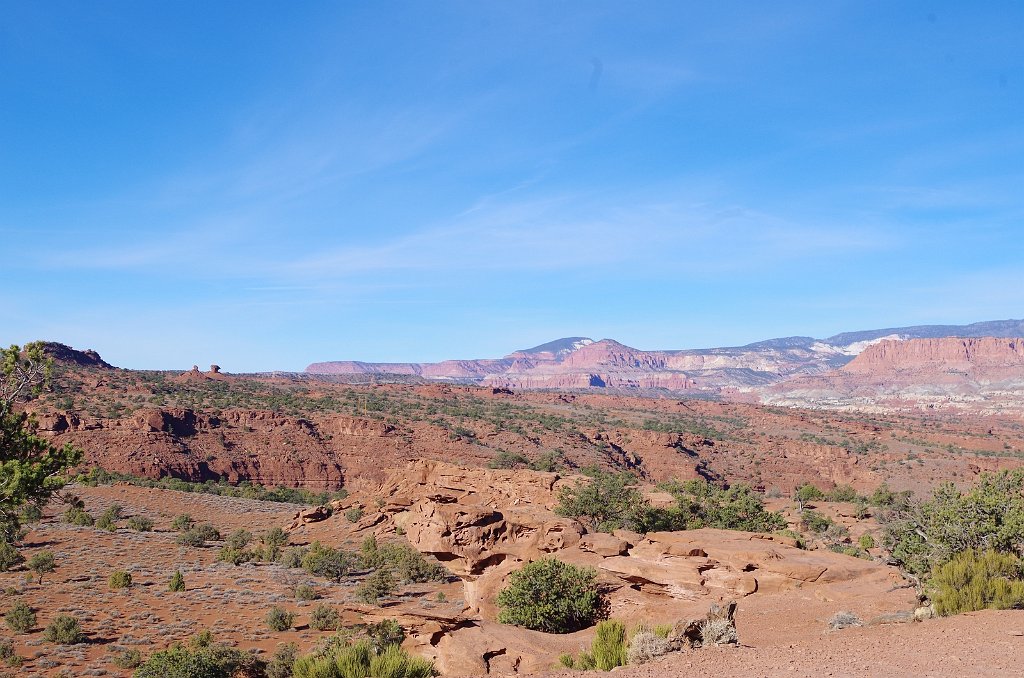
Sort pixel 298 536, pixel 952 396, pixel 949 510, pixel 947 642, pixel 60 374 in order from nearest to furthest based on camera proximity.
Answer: pixel 947 642
pixel 949 510
pixel 298 536
pixel 60 374
pixel 952 396

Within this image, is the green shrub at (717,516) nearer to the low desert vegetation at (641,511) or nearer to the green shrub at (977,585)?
the low desert vegetation at (641,511)

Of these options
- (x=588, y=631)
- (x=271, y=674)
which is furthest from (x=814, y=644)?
(x=271, y=674)

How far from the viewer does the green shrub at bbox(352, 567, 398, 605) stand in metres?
24.0

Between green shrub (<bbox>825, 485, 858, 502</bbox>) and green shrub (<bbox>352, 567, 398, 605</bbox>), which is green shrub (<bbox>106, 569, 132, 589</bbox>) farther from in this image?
green shrub (<bbox>825, 485, 858, 502</bbox>)

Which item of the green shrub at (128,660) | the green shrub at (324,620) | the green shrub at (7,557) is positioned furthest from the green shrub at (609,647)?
the green shrub at (7,557)

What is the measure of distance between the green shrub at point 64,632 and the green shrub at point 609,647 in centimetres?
1580

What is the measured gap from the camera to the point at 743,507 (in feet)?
95.3

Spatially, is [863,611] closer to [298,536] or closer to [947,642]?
[947,642]

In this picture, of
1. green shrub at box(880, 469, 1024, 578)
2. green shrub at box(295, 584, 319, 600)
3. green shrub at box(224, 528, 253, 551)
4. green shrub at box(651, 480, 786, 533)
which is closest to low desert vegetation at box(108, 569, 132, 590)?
green shrub at box(295, 584, 319, 600)

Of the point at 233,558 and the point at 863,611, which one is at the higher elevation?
the point at 863,611

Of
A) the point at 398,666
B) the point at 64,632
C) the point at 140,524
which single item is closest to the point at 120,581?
the point at 64,632

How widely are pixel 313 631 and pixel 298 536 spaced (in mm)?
16082

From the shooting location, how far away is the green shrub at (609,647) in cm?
1030

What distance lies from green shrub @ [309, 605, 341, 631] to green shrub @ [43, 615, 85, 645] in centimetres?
628
